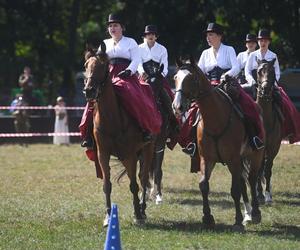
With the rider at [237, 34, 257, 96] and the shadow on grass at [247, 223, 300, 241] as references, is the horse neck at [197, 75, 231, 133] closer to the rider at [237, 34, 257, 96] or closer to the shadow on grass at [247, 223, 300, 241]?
the shadow on grass at [247, 223, 300, 241]

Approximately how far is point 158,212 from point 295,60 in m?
19.4

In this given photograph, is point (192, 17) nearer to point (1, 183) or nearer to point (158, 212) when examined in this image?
point (1, 183)

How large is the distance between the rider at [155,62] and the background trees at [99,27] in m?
11.3

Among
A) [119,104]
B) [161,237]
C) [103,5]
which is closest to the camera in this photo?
[161,237]

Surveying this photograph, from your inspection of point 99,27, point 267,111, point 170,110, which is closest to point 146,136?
point 170,110

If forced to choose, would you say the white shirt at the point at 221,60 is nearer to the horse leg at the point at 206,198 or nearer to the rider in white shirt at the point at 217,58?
the rider in white shirt at the point at 217,58

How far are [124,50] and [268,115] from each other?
10.6 ft

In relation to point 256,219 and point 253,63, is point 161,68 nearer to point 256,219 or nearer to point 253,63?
point 253,63

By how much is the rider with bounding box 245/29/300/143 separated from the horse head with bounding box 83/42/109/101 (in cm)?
352

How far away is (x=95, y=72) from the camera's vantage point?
1066 centimetres

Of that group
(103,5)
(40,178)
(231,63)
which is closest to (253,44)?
(231,63)

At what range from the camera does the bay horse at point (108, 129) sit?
1080cm

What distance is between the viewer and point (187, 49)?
106 ft

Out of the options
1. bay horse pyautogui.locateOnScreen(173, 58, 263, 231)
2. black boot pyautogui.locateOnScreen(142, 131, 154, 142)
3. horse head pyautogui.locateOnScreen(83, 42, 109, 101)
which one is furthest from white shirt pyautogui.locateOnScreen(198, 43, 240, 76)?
horse head pyautogui.locateOnScreen(83, 42, 109, 101)
